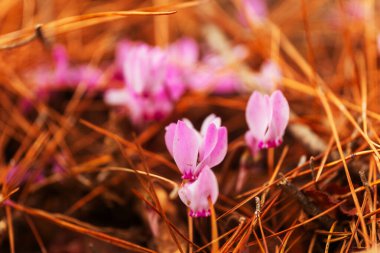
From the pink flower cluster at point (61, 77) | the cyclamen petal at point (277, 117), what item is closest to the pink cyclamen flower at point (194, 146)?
the cyclamen petal at point (277, 117)

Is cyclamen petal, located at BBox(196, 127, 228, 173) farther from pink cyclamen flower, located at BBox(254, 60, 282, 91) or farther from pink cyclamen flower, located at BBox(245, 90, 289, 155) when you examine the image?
pink cyclamen flower, located at BBox(254, 60, 282, 91)

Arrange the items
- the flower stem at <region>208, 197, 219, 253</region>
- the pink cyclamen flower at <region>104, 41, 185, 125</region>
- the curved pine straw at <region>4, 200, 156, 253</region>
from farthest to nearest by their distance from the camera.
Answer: the pink cyclamen flower at <region>104, 41, 185, 125</region> → the curved pine straw at <region>4, 200, 156, 253</region> → the flower stem at <region>208, 197, 219, 253</region>

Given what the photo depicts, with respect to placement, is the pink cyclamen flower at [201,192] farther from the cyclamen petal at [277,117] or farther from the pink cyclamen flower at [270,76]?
the pink cyclamen flower at [270,76]

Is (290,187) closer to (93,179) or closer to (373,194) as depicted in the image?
(373,194)

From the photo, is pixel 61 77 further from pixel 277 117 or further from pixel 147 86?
pixel 277 117

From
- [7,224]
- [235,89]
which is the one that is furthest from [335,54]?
[7,224]

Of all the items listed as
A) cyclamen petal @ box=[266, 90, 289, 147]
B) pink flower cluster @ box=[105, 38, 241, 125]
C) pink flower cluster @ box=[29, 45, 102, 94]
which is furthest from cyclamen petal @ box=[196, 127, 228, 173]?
pink flower cluster @ box=[29, 45, 102, 94]

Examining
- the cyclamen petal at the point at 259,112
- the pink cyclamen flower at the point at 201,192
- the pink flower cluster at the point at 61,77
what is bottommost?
the pink cyclamen flower at the point at 201,192

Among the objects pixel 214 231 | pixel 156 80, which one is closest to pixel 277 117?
pixel 214 231
